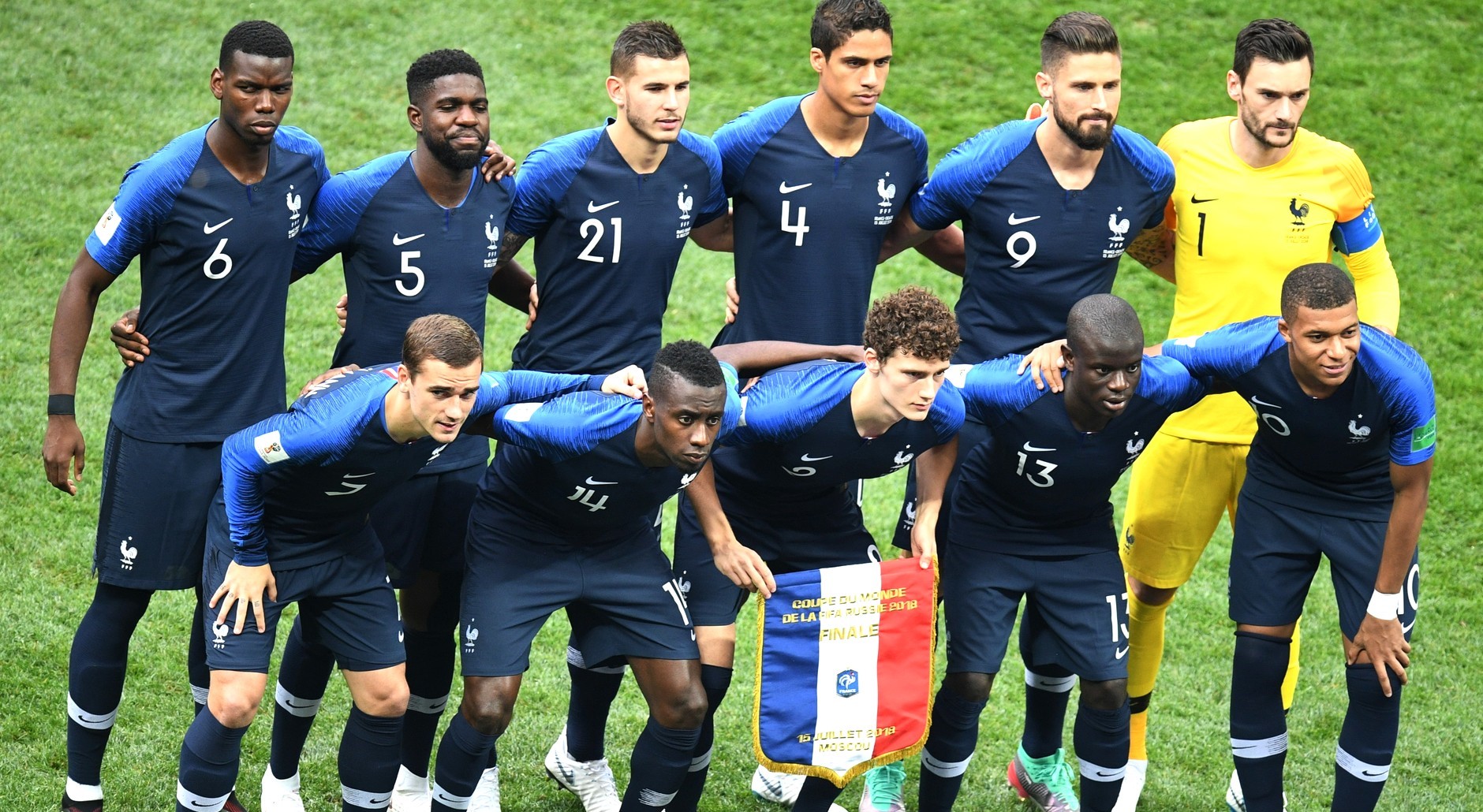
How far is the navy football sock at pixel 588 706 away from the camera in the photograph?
7.11 m

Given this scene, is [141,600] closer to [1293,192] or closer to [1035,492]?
[1035,492]

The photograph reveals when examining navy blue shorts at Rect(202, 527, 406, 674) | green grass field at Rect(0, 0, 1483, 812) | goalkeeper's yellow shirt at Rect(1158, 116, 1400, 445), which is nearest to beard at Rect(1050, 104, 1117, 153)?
goalkeeper's yellow shirt at Rect(1158, 116, 1400, 445)

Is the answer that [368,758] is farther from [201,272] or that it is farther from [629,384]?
[201,272]

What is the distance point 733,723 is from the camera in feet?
26.7

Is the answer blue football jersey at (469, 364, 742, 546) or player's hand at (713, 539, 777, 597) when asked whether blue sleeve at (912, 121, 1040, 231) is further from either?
player's hand at (713, 539, 777, 597)

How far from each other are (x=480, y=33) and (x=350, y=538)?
8.72 meters

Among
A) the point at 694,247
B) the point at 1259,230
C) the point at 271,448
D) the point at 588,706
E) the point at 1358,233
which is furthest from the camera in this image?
the point at 694,247

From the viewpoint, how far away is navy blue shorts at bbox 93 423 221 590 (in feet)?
20.7

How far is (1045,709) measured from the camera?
287 inches

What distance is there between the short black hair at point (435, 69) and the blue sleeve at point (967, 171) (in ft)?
6.25

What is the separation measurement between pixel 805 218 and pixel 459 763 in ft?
8.43

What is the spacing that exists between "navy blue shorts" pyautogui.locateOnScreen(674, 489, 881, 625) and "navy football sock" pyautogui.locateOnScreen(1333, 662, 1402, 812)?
1.97m

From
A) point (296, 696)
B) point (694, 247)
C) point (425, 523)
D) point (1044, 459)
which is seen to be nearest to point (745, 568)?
point (1044, 459)

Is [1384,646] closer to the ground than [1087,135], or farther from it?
closer to the ground
